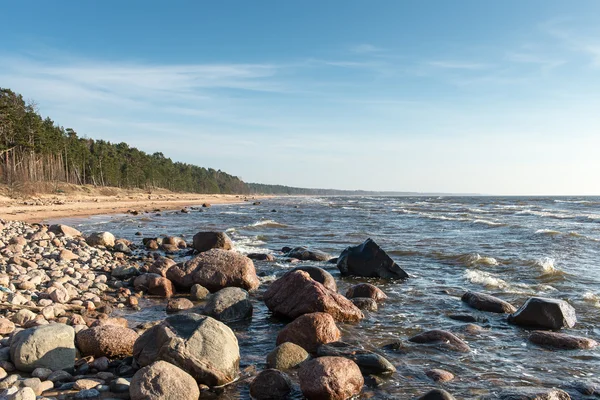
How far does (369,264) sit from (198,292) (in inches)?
222

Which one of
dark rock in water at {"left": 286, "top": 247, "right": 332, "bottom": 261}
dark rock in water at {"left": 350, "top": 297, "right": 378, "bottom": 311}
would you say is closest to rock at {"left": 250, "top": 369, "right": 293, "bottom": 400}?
dark rock in water at {"left": 350, "top": 297, "right": 378, "bottom": 311}

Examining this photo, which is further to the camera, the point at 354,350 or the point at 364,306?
the point at 364,306

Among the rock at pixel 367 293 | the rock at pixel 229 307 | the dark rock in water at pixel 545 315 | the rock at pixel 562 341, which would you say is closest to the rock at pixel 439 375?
the rock at pixel 562 341

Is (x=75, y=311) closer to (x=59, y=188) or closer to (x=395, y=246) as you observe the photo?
(x=395, y=246)

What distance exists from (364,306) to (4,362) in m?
6.87

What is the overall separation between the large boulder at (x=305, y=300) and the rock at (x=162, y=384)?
3.77 metres

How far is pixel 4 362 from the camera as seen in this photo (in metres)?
5.92

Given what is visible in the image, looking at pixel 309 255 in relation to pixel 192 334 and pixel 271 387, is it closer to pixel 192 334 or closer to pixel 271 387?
pixel 192 334

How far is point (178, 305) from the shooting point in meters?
9.61

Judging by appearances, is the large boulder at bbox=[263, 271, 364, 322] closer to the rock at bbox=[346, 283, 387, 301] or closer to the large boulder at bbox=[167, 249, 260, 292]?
the rock at bbox=[346, 283, 387, 301]

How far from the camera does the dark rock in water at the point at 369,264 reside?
44.0 ft

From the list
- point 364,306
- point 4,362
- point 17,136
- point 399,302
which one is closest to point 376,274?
point 399,302

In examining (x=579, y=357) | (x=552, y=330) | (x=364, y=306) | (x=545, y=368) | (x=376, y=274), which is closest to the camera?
(x=545, y=368)

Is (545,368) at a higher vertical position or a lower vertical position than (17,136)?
lower
